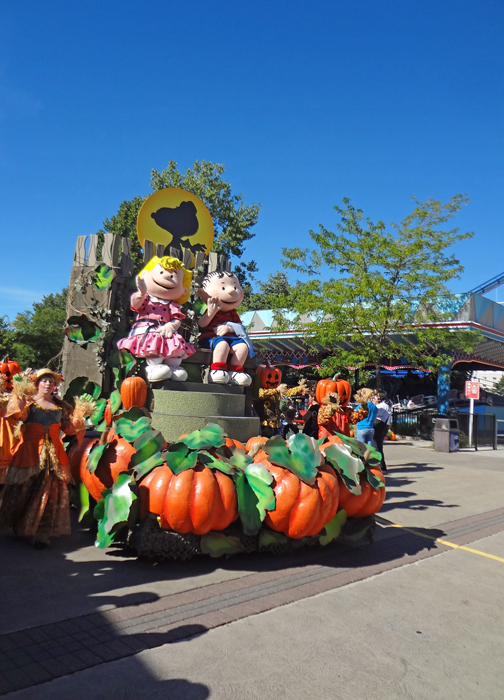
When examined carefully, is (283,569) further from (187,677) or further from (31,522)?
(31,522)

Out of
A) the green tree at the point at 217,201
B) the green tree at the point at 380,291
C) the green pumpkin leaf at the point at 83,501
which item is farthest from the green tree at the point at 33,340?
the green pumpkin leaf at the point at 83,501

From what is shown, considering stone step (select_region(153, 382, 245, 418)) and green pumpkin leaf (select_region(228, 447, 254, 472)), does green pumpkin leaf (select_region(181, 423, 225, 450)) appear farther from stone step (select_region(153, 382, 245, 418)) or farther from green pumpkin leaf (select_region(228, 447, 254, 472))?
stone step (select_region(153, 382, 245, 418))

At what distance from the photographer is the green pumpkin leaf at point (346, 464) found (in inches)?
179

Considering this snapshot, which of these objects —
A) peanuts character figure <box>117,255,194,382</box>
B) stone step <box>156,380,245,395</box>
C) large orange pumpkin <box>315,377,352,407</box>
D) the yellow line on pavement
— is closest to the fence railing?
the yellow line on pavement

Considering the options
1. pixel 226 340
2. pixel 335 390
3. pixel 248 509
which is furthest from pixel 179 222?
pixel 248 509

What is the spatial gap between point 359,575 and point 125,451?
229cm

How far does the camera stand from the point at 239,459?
4.53 m

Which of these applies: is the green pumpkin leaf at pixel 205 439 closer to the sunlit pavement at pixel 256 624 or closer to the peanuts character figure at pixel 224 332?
the sunlit pavement at pixel 256 624

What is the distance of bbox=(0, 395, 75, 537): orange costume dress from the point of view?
4.55 meters

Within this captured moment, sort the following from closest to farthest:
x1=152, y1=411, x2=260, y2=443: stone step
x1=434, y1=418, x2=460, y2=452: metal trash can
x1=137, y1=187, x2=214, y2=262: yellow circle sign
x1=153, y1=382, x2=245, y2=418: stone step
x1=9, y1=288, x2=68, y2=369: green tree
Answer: x1=152, y1=411, x2=260, y2=443: stone step
x1=153, y1=382, x2=245, y2=418: stone step
x1=137, y1=187, x2=214, y2=262: yellow circle sign
x1=434, y1=418, x2=460, y2=452: metal trash can
x1=9, y1=288, x2=68, y2=369: green tree

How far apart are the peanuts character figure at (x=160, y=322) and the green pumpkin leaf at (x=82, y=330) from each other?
51 cm

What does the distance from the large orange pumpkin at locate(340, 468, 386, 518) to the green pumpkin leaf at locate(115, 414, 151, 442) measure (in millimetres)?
1850

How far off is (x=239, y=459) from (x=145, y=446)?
0.82 metres

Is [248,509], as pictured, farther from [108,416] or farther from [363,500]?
[108,416]
